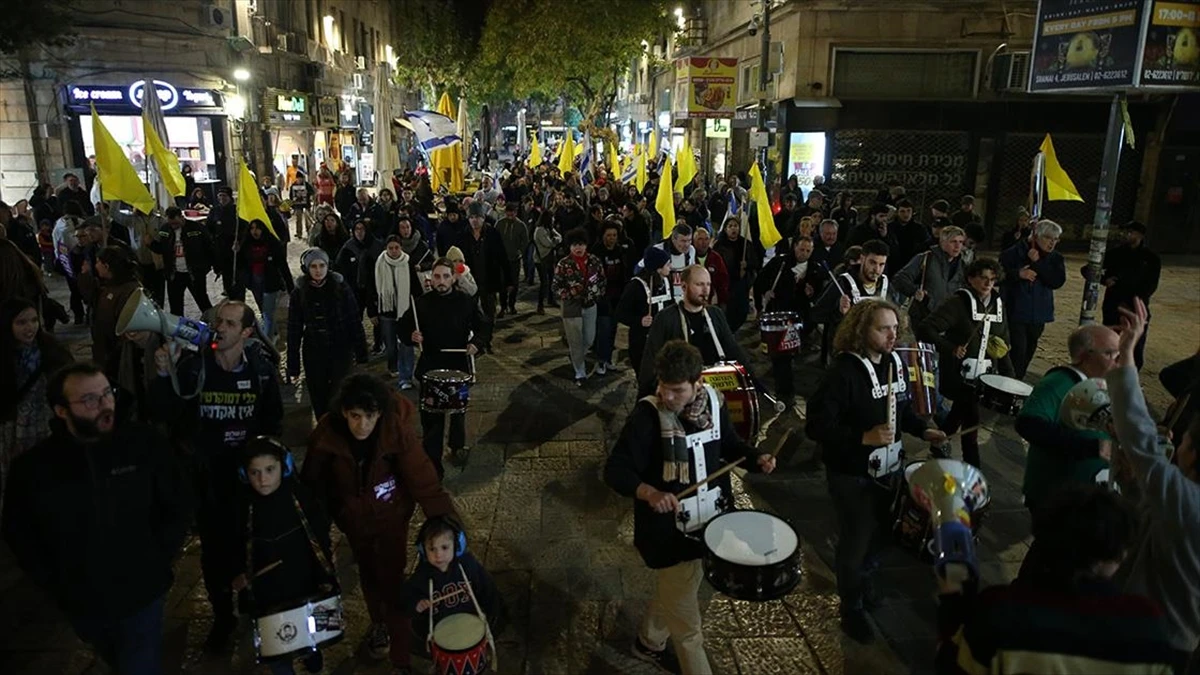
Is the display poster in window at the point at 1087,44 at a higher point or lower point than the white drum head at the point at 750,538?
higher

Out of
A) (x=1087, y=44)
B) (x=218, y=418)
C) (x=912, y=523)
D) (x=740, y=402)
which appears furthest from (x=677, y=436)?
(x=1087, y=44)

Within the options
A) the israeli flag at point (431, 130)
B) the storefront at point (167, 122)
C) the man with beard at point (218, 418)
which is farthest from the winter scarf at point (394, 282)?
the storefront at point (167, 122)

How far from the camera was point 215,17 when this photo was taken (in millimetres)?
22844

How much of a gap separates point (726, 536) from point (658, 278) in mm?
4120

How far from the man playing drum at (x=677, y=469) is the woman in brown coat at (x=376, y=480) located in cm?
107

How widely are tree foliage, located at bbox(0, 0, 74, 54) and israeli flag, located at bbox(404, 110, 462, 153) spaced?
790 centimetres

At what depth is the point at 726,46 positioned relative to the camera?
30328 mm

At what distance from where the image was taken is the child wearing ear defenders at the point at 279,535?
402 centimetres

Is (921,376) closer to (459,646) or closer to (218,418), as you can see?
(459,646)

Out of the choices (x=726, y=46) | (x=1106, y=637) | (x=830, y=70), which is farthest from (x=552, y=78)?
(x=1106, y=637)

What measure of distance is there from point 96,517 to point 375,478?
1231mm

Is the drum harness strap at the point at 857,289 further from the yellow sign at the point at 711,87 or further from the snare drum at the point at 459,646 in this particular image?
the yellow sign at the point at 711,87

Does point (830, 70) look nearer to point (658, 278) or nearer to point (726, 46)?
point (726, 46)

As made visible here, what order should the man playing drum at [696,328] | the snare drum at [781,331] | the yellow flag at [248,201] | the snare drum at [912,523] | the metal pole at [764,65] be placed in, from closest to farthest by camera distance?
the snare drum at [912,523], the man playing drum at [696,328], the snare drum at [781,331], the yellow flag at [248,201], the metal pole at [764,65]
